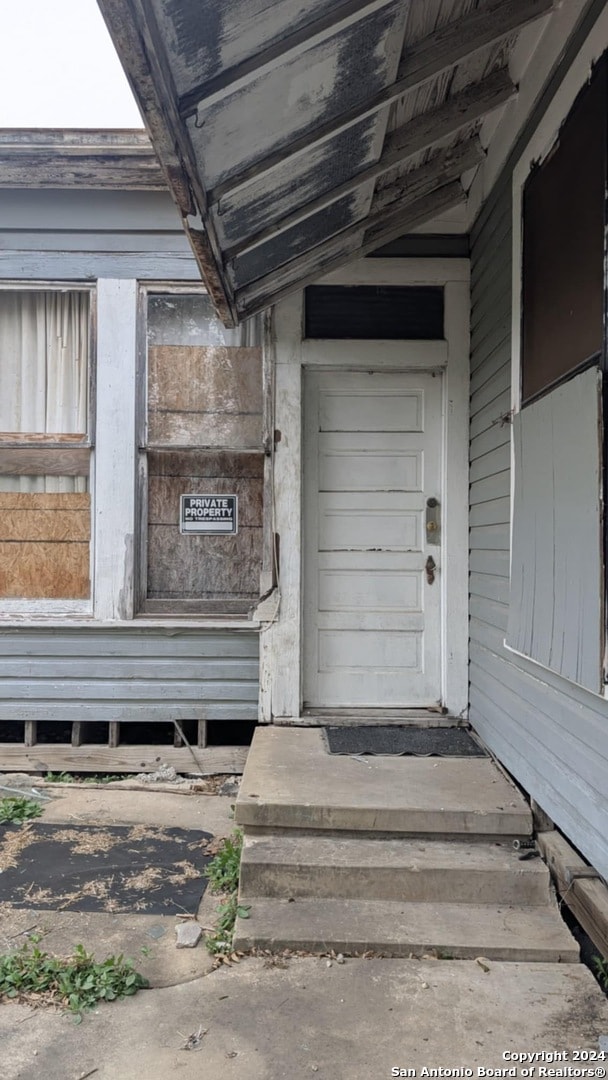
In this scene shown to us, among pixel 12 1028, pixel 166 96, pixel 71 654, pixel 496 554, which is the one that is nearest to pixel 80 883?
pixel 12 1028

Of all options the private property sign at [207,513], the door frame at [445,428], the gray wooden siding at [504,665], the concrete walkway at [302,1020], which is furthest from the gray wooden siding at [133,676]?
the concrete walkway at [302,1020]

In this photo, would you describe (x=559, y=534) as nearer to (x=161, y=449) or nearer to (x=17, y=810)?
(x=161, y=449)

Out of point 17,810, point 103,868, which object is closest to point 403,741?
point 103,868

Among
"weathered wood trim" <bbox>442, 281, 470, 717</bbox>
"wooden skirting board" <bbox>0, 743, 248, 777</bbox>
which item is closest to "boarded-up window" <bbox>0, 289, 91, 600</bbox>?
"wooden skirting board" <bbox>0, 743, 248, 777</bbox>

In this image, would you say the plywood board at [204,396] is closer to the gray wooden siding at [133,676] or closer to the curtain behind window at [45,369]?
the curtain behind window at [45,369]

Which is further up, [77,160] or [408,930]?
[77,160]

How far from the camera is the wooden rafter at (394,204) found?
10.2 ft

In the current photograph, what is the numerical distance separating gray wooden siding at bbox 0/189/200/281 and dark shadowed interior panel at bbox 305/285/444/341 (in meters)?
0.75

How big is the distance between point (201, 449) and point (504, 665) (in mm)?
2011

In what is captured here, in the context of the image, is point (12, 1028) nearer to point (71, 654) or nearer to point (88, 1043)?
point (88, 1043)

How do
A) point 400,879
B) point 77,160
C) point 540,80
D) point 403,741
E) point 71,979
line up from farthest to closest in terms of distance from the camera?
point 77,160, point 403,741, point 540,80, point 400,879, point 71,979

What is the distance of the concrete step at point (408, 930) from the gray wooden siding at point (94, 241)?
3.22m

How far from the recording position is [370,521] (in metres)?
3.75

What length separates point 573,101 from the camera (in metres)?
2.20
